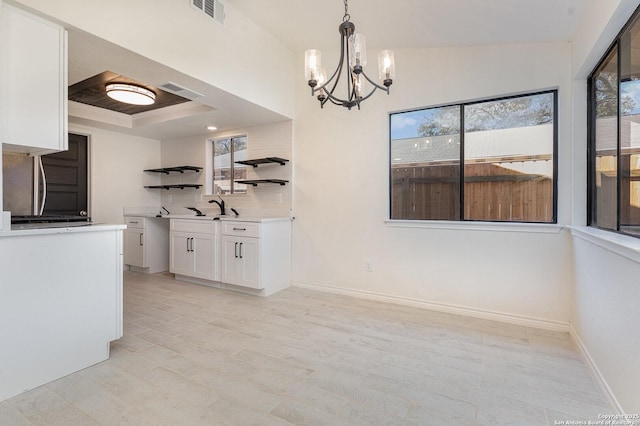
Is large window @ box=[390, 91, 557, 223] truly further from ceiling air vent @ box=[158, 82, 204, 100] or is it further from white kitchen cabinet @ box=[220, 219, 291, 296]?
ceiling air vent @ box=[158, 82, 204, 100]

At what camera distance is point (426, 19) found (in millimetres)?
2773

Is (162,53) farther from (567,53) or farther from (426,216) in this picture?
(567,53)

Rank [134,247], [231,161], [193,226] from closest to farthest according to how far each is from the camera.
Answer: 1. [193,226]
2. [231,161]
3. [134,247]

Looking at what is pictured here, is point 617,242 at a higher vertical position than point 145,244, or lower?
higher

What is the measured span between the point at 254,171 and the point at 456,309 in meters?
3.16

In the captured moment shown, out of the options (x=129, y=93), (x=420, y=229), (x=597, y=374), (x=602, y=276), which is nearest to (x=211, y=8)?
(x=129, y=93)

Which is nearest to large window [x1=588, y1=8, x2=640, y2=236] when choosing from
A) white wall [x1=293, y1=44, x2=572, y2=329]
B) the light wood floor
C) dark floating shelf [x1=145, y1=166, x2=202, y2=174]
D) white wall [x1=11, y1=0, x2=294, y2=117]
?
white wall [x1=293, y1=44, x2=572, y2=329]

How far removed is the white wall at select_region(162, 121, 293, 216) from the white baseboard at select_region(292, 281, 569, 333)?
129 centimetres

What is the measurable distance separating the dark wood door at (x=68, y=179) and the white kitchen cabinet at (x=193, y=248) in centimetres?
154

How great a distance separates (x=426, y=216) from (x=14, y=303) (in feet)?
11.3

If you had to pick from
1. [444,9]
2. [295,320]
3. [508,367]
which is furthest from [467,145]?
[295,320]

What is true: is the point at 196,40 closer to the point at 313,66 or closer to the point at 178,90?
the point at 178,90

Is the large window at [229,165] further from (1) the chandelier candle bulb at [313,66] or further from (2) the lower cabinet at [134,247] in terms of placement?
(1) the chandelier candle bulb at [313,66]

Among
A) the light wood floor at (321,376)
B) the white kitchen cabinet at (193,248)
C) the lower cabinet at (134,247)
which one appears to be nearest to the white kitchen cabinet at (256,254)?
the white kitchen cabinet at (193,248)
